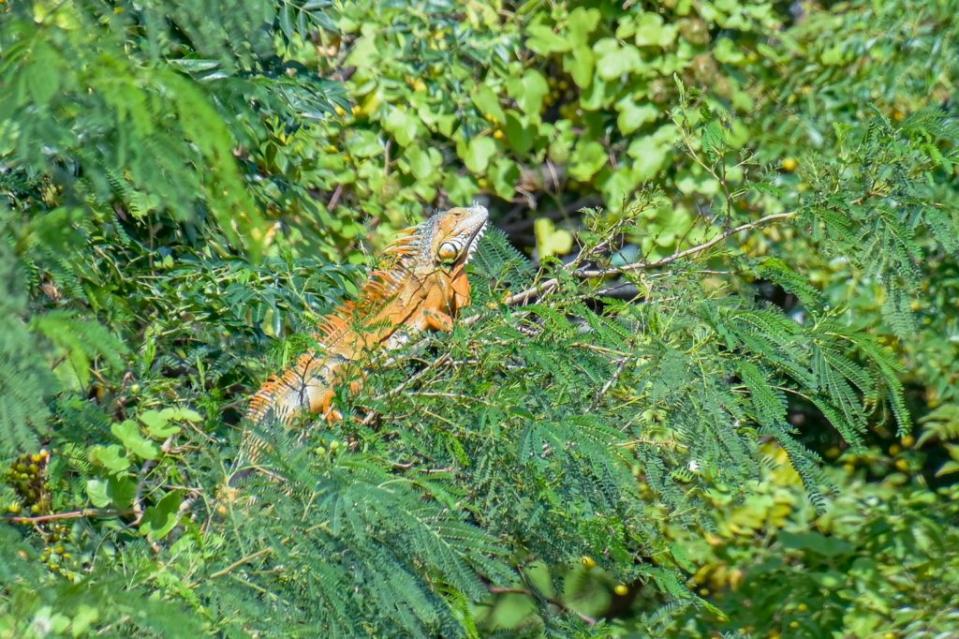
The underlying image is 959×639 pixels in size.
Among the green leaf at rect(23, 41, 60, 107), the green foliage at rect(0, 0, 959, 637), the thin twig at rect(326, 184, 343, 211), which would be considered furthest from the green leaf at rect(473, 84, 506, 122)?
the green leaf at rect(23, 41, 60, 107)

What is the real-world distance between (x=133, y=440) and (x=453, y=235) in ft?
5.28

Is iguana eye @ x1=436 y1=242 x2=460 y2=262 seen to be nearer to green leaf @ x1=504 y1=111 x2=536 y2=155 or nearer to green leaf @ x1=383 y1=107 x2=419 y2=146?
green leaf @ x1=383 y1=107 x2=419 y2=146

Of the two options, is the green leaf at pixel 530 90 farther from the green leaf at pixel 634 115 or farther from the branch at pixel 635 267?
the branch at pixel 635 267

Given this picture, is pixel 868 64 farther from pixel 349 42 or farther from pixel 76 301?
pixel 76 301

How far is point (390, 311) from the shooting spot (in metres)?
3.62

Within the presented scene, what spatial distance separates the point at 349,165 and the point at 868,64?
232cm

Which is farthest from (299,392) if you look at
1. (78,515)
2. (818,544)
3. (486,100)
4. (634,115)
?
(634,115)

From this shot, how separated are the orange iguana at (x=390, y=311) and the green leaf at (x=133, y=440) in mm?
284

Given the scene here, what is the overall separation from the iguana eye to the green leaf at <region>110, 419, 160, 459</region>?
1.37 metres

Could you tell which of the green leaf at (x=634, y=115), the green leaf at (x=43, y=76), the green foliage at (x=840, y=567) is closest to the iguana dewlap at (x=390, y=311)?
the green leaf at (x=43, y=76)

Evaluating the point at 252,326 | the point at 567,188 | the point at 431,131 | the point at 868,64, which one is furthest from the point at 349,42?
the point at 252,326

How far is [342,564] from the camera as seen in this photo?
2.56 m

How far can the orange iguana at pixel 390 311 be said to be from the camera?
3.04m

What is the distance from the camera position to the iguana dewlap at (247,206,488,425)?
3035mm
